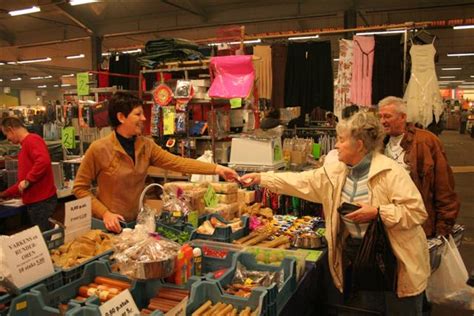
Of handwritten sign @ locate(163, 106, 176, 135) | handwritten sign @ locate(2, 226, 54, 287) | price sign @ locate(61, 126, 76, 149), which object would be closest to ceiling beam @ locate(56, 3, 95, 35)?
price sign @ locate(61, 126, 76, 149)

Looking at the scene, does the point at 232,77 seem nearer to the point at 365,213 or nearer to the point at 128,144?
the point at 128,144

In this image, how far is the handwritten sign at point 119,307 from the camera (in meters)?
1.37

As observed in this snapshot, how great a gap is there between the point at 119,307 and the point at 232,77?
3540mm

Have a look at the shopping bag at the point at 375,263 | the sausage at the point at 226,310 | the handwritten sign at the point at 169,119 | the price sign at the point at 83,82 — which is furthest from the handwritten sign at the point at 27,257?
the price sign at the point at 83,82

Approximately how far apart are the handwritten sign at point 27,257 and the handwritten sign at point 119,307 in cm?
62

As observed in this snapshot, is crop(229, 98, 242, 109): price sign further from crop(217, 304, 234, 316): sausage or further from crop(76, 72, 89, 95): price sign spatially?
crop(217, 304, 234, 316): sausage

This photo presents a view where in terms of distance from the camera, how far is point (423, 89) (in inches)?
187

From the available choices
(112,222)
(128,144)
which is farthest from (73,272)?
(128,144)

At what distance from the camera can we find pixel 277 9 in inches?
445

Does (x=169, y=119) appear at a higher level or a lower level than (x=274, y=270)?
higher

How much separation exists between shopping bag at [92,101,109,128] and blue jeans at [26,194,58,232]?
1205 millimetres

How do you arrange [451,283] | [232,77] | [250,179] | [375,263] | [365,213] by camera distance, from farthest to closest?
[232,77] < [451,283] < [250,179] < [375,263] < [365,213]

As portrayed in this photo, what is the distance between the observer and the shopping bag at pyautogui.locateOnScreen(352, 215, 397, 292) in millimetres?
2160

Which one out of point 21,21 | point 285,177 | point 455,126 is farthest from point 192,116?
point 455,126
